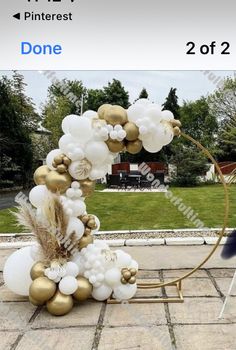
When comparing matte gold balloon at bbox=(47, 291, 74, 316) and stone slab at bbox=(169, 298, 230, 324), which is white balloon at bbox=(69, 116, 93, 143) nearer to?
matte gold balloon at bbox=(47, 291, 74, 316)

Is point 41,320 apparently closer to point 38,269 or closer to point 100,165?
point 38,269

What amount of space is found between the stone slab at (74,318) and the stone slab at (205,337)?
2.42ft

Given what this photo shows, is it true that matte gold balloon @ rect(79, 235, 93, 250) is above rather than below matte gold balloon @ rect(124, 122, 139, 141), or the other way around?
below

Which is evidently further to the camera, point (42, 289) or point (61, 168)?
point (61, 168)

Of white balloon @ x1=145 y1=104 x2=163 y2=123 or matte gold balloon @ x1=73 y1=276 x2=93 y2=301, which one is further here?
white balloon @ x1=145 y1=104 x2=163 y2=123

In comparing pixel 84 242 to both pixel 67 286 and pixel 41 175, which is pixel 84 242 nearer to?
pixel 67 286

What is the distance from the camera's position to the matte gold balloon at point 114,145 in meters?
3.70

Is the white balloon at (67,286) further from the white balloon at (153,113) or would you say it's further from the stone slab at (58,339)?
the white balloon at (153,113)

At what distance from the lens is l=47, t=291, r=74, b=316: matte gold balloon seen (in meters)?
3.41

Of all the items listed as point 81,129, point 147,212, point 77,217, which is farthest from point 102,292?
point 147,212

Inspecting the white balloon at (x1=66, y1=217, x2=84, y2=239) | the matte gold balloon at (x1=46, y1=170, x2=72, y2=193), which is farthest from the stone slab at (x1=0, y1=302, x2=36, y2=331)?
the matte gold balloon at (x1=46, y1=170, x2=72, y2=193)

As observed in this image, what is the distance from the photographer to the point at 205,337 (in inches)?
115

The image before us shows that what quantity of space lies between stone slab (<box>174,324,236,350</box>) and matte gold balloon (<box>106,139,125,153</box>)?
1.65 meters

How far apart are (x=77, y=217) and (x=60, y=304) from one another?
80cm
